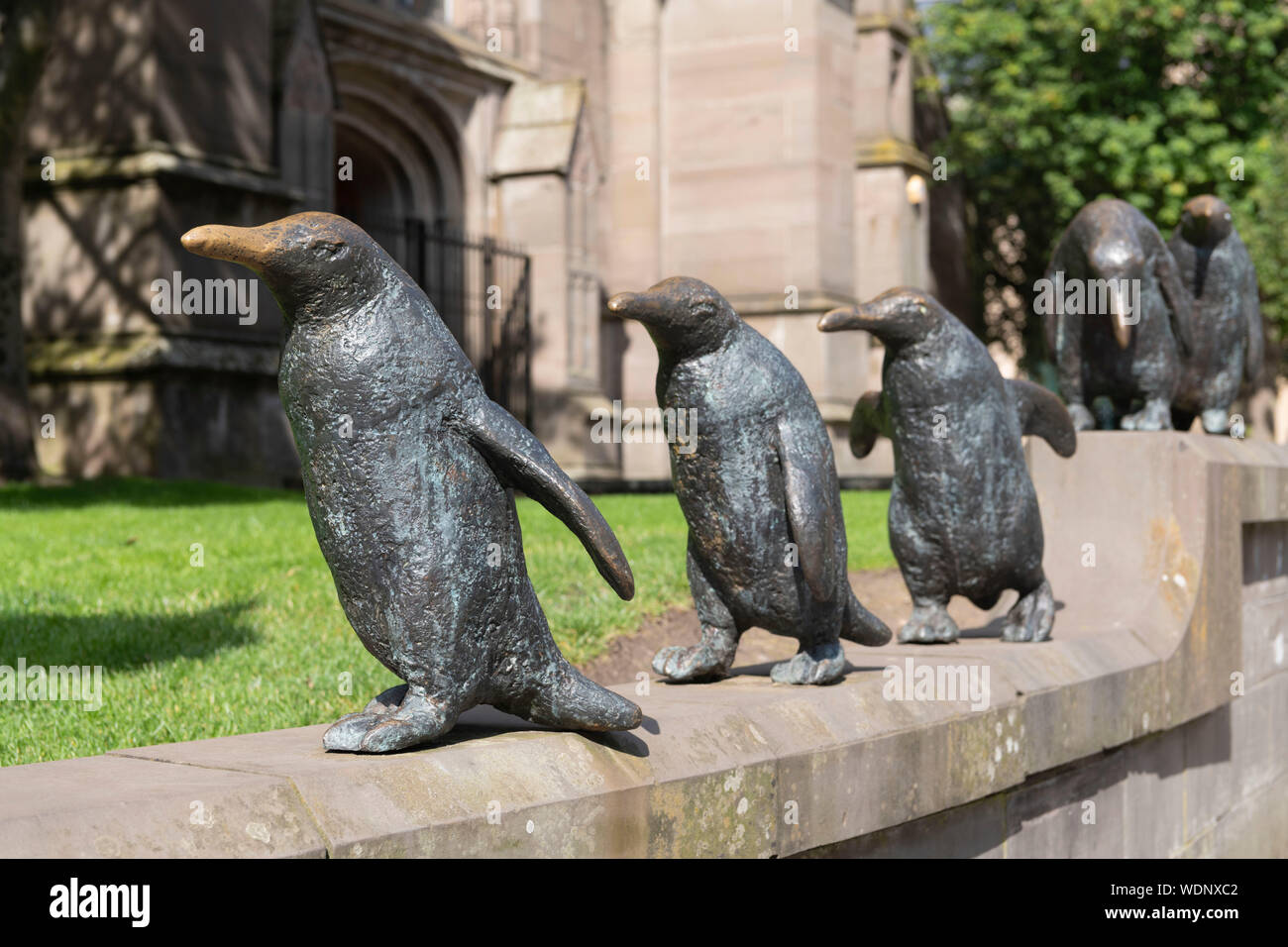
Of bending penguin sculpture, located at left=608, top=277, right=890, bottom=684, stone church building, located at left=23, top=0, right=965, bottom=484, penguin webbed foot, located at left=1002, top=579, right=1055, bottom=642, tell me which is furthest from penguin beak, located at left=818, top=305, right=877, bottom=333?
stone church building, located at left=23, top=0, right=965, bottom=484

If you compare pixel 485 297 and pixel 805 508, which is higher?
pixel 485 297

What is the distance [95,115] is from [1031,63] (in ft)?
49.1

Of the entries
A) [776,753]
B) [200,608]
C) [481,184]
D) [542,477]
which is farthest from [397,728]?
[481,184]

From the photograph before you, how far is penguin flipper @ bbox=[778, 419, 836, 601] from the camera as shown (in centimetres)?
382

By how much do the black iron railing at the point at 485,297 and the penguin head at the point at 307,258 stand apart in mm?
14759

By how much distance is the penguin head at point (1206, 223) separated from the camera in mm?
7297

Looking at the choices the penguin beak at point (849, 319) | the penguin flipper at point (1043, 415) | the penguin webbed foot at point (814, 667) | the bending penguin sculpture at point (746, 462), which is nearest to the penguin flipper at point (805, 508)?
the bending penguin sculpture at point (746, 462)

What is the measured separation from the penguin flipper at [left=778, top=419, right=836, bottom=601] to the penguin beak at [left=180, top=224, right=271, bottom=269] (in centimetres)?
160

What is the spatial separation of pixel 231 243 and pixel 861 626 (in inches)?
92.9

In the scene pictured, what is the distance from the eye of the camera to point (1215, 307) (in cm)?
745

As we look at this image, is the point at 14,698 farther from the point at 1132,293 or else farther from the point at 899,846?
the point at 1132,293

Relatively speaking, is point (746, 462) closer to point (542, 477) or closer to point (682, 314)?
point (682, 314)

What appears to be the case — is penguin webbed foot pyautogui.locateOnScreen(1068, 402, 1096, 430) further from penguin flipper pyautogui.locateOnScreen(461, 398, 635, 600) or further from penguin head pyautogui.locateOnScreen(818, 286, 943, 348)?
penguin flipper pyautogui.locateOnScreen(461, 398, 635, 600)
